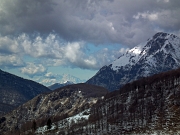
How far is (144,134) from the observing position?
199875mm

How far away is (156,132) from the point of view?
198m

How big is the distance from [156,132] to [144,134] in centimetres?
911

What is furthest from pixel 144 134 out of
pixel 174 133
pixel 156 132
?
pixel 174 133

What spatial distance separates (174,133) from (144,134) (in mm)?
23059

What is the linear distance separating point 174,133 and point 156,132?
48.9 ft

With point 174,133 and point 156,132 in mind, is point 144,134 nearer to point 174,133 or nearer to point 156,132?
point 156,132

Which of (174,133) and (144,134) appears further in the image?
(144,134)

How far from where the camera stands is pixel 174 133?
7367 inches
